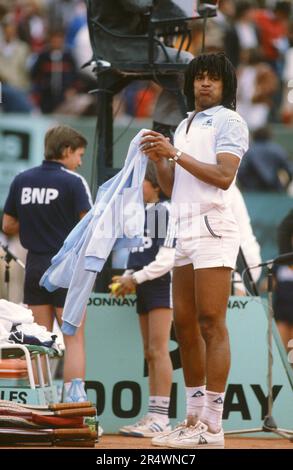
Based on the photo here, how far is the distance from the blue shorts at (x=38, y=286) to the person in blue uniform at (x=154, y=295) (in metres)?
0.48

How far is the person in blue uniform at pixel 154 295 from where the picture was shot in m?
8.88

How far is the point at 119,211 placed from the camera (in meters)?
7.76

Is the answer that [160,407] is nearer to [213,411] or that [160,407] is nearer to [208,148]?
[213,411]

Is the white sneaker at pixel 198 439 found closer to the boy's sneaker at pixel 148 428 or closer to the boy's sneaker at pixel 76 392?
the boy's sneaker at pixel 76 392

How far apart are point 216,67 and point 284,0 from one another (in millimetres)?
10344

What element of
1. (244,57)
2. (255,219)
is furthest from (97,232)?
(244,57)

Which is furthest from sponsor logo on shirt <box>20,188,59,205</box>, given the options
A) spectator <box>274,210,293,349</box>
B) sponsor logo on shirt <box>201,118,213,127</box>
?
spectator <box>274,210,293,349</box>

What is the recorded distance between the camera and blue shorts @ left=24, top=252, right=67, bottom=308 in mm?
8789

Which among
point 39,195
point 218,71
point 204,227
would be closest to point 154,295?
point 39,195

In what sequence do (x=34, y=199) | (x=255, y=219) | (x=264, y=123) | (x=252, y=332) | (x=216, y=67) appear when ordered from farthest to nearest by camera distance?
(x=264, y=123), (x=255, y=219), (x=252, y=332), (x=34, y=199), (x=216, y=67)

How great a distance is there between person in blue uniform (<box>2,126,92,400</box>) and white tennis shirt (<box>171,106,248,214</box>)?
1.45 metres

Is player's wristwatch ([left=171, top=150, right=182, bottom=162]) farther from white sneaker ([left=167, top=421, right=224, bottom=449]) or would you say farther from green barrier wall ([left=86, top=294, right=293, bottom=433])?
green barrier wall ([left=86, top=294, right=293, bottom=433])

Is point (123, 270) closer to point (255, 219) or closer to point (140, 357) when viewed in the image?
point (140, 357)

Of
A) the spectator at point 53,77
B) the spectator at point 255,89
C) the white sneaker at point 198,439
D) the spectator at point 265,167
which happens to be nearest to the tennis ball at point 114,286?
the white sneaker at point 198,439
